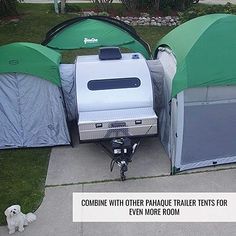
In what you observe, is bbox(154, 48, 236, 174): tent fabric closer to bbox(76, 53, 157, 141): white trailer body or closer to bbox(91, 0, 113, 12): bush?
bbox(76, 53, 157, 141): white trailer body

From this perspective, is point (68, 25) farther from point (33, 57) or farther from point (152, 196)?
point (152, 196)

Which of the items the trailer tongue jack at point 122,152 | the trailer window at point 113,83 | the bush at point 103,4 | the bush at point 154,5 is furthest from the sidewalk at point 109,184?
the bush at point 103,4

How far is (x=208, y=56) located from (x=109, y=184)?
3.16 meters

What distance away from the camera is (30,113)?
29.3ft

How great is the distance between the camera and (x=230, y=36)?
26.5 feet

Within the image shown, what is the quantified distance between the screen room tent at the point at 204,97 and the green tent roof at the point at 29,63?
8.57 feet

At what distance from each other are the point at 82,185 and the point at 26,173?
1.31 metres

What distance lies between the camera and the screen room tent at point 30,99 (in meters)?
8.62

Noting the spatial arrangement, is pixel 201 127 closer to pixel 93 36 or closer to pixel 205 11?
pixel 93 36

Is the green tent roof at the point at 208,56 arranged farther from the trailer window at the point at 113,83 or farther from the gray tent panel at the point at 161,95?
the trailer window at the point at 113,83

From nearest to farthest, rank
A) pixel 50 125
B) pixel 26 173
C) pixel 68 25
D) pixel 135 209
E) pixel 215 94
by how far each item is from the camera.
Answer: pixel 135 209 → pixel 215 94 → pixel 26 173 → pixel 50 125 → pixel 68 25

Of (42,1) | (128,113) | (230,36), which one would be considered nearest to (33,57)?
(128,113)

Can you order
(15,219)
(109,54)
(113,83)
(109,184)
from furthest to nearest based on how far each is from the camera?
(109,54)
(113,83)
(109,184)
(15,219)

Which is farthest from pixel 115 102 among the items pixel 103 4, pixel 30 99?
pixel 103 4
